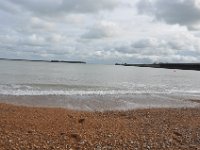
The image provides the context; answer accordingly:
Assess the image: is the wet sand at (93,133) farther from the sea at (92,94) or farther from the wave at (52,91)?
the wave at (52,91)

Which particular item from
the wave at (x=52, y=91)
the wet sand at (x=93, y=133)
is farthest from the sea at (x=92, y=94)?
the wet sand at (x=93, y=133)

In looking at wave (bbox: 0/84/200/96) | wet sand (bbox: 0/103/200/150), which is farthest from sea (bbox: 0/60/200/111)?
wet sand (bbox: 0/103/200/150)

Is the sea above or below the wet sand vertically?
below

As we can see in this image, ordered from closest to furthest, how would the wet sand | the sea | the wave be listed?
the wet sand → the sea → the wave

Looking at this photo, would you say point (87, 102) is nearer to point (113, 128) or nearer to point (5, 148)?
point (113, 128)

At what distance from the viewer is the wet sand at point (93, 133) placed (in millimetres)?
9172

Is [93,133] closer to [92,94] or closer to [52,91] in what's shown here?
[92,94]

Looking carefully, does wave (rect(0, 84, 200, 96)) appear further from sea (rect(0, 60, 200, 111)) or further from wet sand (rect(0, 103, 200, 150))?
wet sand (rect(0, 103, 200, 150))

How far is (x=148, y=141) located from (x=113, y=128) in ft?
6.18

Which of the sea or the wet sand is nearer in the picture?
the wet sand

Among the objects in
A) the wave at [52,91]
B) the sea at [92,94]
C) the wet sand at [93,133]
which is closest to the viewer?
the wet sand at [93,133]

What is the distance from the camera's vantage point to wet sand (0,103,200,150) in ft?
30.1

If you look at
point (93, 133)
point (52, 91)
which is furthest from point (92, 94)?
point (93, 133)

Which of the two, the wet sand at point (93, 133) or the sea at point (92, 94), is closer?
the wet sand at point (93, 133)
